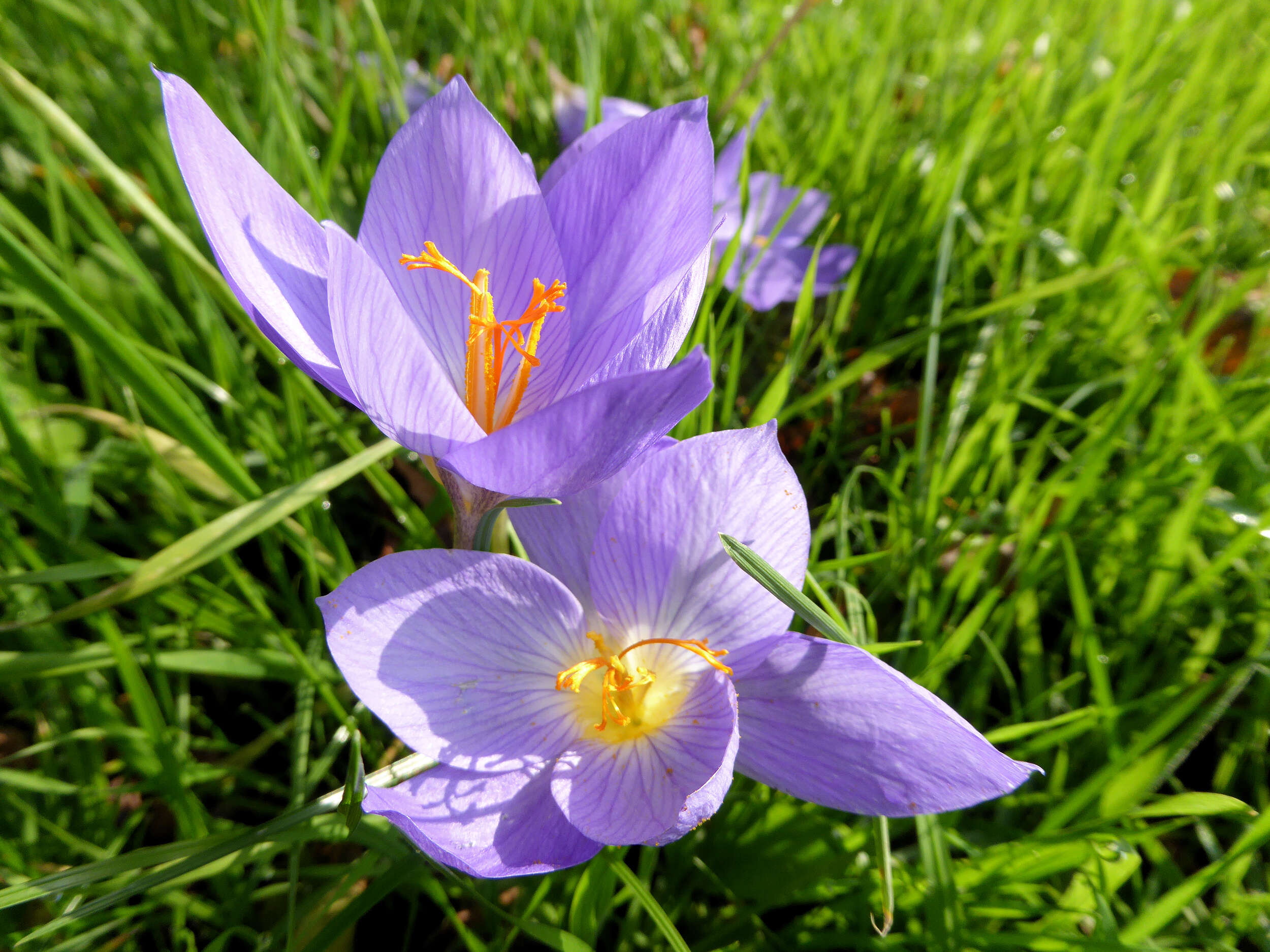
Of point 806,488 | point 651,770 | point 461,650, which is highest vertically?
point 461,650

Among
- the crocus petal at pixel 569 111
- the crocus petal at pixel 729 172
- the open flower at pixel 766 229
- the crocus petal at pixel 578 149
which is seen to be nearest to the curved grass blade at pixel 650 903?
the crocus petal at pixel 578 149

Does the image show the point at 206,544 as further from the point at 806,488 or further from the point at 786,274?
the point at 786,274

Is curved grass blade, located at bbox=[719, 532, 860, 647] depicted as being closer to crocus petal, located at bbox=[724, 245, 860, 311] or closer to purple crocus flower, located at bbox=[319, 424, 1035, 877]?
purple crocus flower, located at bbox=[319, 424, 1035, 877]

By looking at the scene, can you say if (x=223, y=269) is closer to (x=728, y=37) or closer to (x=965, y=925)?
(x=965, y=925)

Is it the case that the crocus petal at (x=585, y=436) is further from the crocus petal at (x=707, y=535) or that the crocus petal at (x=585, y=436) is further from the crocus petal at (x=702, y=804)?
the crocus petal at (x=702, y=804)

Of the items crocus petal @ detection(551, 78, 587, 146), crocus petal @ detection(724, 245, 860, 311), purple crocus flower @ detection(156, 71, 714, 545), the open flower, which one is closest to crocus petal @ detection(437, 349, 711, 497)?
purple crocus flower @ detection(156, 71, 714, 545)

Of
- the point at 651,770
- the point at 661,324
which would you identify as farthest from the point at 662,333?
the point at 651,770

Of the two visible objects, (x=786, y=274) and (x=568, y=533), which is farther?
(x=786, y=274)
